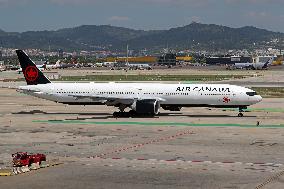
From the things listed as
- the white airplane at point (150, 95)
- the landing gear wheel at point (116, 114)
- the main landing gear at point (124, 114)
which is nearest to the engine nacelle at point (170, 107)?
the white airplane at point (150, 95)

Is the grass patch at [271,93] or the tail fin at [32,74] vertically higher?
the tail fin at [32,74]

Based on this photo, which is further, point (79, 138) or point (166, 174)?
point (79, 138)

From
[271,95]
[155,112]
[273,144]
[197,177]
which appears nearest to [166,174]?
[197,177]

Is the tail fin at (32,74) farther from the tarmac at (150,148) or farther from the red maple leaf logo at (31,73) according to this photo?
the tarmac at (150,148)

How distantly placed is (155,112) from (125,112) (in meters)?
4.52

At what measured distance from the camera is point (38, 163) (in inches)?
1427

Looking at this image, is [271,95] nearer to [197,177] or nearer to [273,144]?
[273,144]

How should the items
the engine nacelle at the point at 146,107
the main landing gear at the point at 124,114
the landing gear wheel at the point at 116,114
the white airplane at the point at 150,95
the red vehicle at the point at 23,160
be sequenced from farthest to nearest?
the landing gear wheel at the point at 116,114, the main landing gear at the point at 124,114, the white airplane at the point at 150,95, the engine nacelle at the point at 146,107, the red vehicle at the point at 23,160

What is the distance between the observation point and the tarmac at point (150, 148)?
3247cm

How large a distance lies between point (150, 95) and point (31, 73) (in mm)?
15679

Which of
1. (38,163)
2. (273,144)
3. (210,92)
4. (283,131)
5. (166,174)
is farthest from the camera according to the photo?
(210,92)

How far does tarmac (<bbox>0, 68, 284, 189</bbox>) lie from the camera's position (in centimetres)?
3247

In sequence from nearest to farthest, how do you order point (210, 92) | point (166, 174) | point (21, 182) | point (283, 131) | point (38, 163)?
point (21, 182)
point (166, 174)
point (38, 163)
point (283, 131)
point (210, 92)

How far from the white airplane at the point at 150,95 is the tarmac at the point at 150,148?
1763mm
